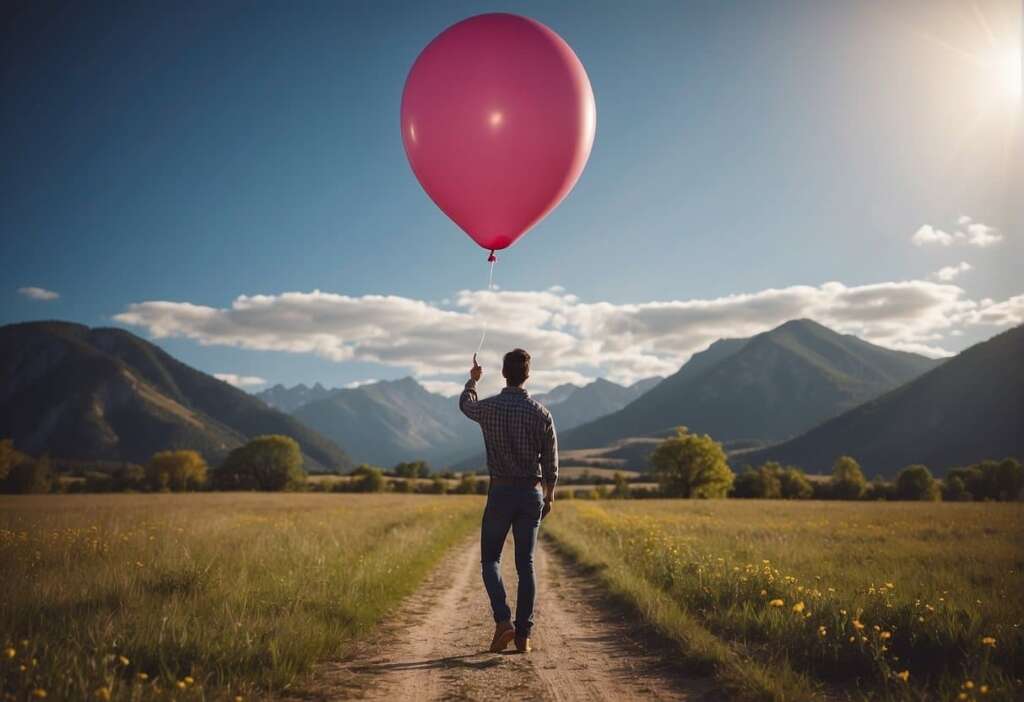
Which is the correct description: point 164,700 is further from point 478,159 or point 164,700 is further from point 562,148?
point 562,148

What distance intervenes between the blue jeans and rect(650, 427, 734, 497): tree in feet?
183

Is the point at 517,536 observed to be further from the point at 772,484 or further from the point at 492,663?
the point at 772,484

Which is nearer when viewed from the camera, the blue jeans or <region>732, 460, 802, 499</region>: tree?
the blue jeans

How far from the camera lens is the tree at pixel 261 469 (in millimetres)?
83875

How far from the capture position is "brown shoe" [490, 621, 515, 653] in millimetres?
5438

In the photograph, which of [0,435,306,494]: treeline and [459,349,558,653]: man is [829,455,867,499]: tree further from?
[459,349,558,653]: man

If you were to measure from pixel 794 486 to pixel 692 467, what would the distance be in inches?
1047

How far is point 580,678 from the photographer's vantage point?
4.77 metres

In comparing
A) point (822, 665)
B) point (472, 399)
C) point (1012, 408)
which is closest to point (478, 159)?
point (472, 399)

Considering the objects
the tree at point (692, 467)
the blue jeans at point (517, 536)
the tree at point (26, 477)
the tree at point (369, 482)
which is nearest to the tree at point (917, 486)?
the tree at point (692, 467)

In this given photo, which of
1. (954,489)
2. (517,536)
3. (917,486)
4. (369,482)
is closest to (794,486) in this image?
(917,486)

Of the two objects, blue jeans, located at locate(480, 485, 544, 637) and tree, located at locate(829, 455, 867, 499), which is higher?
blue jeans, located at locate(480, 485, 544, 637)

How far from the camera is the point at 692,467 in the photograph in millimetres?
58844

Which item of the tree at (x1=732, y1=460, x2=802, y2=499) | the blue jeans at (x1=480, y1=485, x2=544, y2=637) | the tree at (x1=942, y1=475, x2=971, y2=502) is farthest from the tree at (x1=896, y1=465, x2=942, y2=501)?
the blue jeans at (x1=480, y1=485, x2=544, y2=637)
